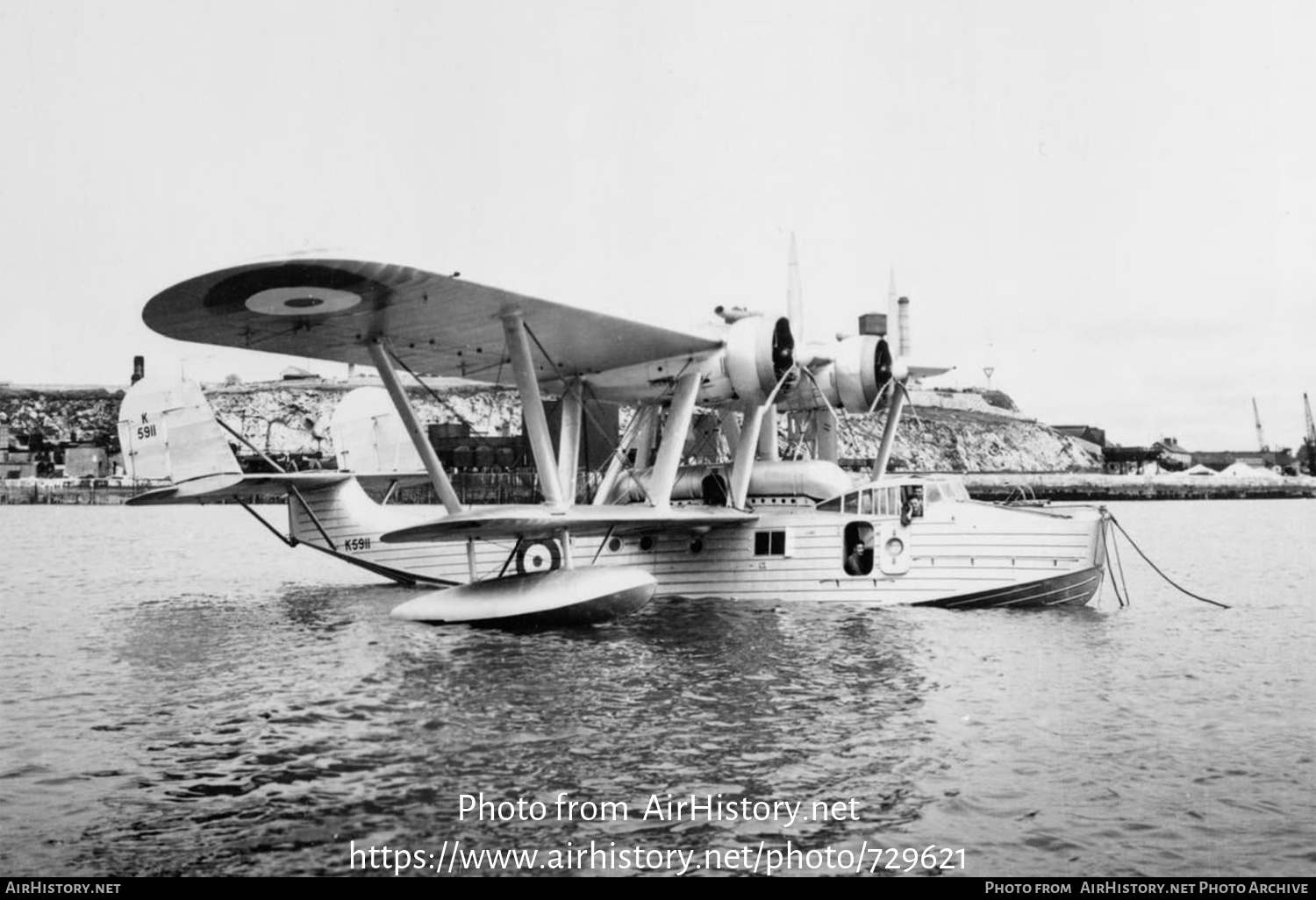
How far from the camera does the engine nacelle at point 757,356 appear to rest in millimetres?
16406

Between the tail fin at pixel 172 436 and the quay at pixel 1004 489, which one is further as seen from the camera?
the quay at pixel 1004 489

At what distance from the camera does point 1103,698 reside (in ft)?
33.6

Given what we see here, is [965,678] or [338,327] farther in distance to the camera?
[338,327]

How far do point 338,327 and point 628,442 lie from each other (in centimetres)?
524

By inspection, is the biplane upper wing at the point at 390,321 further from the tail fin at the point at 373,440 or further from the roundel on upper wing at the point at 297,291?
the tail fin at the point at 373,440

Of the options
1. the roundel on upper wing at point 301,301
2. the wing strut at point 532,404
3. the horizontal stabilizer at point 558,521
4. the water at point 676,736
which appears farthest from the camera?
the wing strut at point 532,404

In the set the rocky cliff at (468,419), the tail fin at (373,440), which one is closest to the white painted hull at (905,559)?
the tail fin at (373,440)

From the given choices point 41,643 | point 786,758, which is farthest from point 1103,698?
point 41,643

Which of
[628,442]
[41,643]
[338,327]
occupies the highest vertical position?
[338,327]

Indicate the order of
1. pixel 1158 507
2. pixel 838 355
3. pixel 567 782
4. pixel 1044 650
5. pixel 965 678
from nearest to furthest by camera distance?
pixel 567 782 < pixel 965 678 < pixel 1044 650 < pixel 838 355 < pixel 1158 507

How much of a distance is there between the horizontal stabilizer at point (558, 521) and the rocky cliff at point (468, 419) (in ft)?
310

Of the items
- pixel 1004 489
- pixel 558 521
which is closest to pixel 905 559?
pixel 558 521
